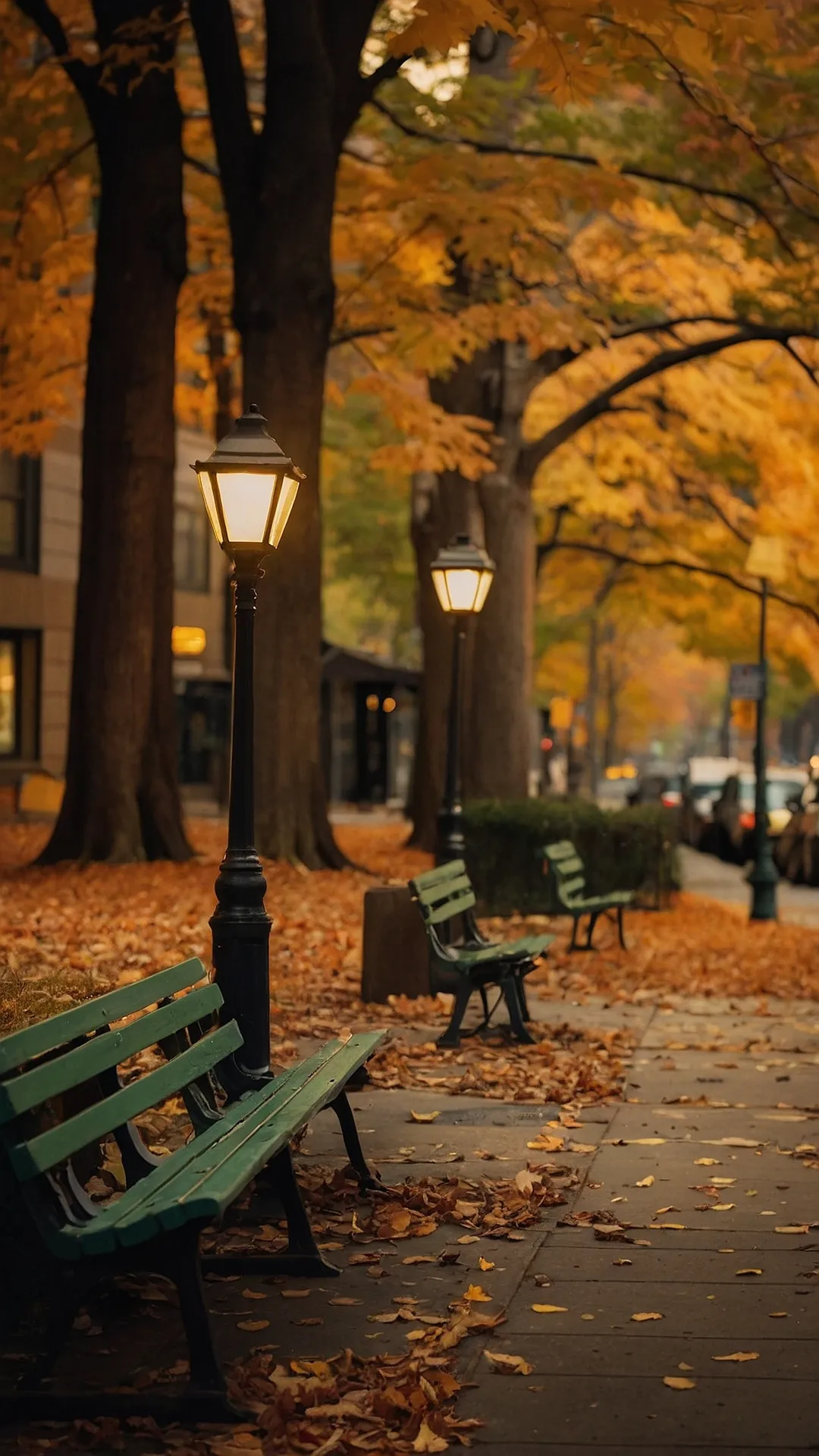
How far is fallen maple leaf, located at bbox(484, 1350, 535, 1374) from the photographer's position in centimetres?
562

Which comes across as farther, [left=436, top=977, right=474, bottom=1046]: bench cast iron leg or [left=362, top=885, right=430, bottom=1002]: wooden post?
[left=362, top=885, right=430, bottom=1002]: wooden post

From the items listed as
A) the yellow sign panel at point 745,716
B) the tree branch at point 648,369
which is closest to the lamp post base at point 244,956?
the tree branch at point 648,369

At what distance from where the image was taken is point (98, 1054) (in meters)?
5.75

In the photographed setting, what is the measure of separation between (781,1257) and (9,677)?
30.7 meters

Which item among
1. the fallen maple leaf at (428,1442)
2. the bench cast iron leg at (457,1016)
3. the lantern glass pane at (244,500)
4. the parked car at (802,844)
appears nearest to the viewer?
the fallen maple leaf at (428,1442)

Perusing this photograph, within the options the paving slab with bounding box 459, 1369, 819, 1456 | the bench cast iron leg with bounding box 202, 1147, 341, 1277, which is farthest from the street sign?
the paving slab with bounding box 459, 1369, 819, 1456

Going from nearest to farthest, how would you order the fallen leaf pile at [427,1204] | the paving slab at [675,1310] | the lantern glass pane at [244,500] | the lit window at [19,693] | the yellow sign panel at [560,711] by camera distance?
the paving slab at [675,1310] → the fallen leaf pile at [427,1204] → the lantern glass pane at [244,500] → the lit window at [19,693] → the yellow sign panel at [560,711]

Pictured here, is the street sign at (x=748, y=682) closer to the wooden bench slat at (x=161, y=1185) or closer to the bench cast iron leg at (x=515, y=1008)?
the bench cast iron leg at (x=515, y=1008)

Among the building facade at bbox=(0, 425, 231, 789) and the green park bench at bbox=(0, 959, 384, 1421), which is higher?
the building facade at bbox=(0, 425, 231, 789)

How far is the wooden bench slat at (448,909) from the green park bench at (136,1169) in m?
4.51

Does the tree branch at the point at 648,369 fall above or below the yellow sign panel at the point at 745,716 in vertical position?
above

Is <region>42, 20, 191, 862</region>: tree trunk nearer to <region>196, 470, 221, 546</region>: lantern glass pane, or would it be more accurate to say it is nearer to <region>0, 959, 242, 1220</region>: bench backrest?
<region>196, 470, 221, 546</region>: lantern glass pane

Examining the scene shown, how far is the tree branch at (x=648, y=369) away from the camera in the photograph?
77.5ft

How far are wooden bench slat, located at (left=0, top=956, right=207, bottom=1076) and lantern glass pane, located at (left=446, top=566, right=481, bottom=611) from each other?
9.03 m
